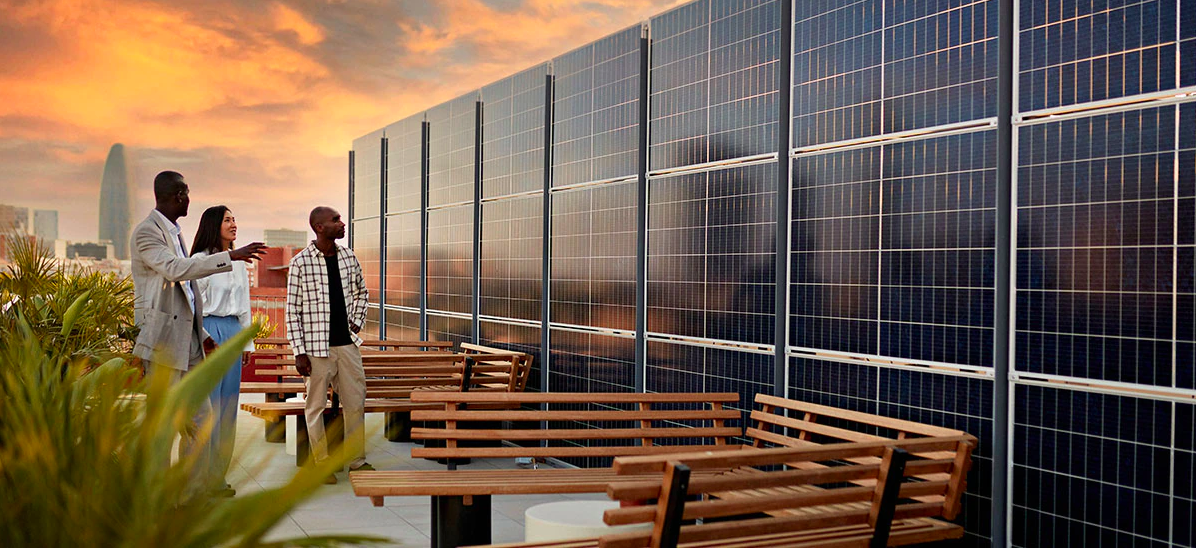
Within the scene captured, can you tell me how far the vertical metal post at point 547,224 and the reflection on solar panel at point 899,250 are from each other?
339 centimetres

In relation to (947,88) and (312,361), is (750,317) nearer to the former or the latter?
(947,88)

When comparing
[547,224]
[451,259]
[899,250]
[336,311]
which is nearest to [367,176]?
[451,259]

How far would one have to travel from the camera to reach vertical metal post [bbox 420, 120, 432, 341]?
12219 millimetres

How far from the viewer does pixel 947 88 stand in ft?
17.3

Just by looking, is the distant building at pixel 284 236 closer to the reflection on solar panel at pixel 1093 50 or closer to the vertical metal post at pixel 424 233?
the vertical metal post at pixel 424 233

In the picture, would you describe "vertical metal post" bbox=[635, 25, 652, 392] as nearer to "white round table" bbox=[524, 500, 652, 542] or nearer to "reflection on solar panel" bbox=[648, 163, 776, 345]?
"reflection on solar panel" bbox=[648, 163, 776, 345]

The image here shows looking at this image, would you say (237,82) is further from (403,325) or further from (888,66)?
(888,66)

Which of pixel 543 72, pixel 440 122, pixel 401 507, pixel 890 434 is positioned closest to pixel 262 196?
pixel 440 122

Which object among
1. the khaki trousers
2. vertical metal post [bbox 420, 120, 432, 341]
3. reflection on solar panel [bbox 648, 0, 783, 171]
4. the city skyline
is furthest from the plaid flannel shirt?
the city skyline

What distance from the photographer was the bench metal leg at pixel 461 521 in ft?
16.9

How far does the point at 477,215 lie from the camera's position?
10.7 meters

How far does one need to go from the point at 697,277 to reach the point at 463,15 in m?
14.4

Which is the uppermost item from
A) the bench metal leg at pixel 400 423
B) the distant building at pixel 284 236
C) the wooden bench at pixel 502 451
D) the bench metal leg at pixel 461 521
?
the distant building at pixel 284 236

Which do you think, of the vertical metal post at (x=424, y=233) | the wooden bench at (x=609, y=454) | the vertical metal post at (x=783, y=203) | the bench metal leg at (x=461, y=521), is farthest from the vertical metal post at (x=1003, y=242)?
the vertical metal post at (x=424, y=233)
